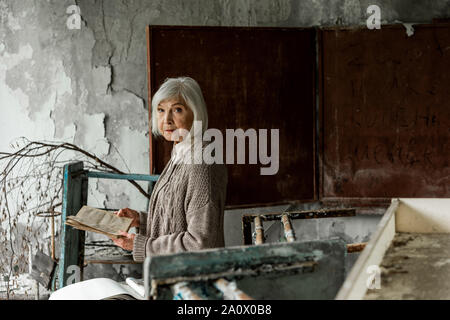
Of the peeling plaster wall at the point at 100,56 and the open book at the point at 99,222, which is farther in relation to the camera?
the peeling plaster wall at the point at 100,56

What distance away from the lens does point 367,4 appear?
12.4 ft

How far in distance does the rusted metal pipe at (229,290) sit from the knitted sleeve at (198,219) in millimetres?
984

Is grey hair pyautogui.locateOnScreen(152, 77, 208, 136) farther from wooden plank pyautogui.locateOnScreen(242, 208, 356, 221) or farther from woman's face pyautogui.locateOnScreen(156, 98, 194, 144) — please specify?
wooden plank pyautogui.locateOnScreen(242, 208, 356, 221)

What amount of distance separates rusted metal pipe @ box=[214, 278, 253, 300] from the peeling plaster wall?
283 centimetres

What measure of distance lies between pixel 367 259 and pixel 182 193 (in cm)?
107

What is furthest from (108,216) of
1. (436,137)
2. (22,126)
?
(436,137)

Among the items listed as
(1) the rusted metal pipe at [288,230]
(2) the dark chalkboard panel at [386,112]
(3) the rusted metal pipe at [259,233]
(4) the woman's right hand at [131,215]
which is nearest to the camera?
(1) the rusted metal pipe at [288,230]

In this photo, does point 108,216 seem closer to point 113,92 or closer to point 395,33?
point 113,92

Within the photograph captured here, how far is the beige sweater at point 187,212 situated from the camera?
2.08 meters

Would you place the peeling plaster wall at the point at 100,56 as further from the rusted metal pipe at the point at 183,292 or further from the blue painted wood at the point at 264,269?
the rusted metal pipe at the point at 183,292

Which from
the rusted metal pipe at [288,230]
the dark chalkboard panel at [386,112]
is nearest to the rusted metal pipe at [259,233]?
the rusted metal pipe at [288,230]

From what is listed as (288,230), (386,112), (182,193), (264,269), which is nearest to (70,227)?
(182,193)
